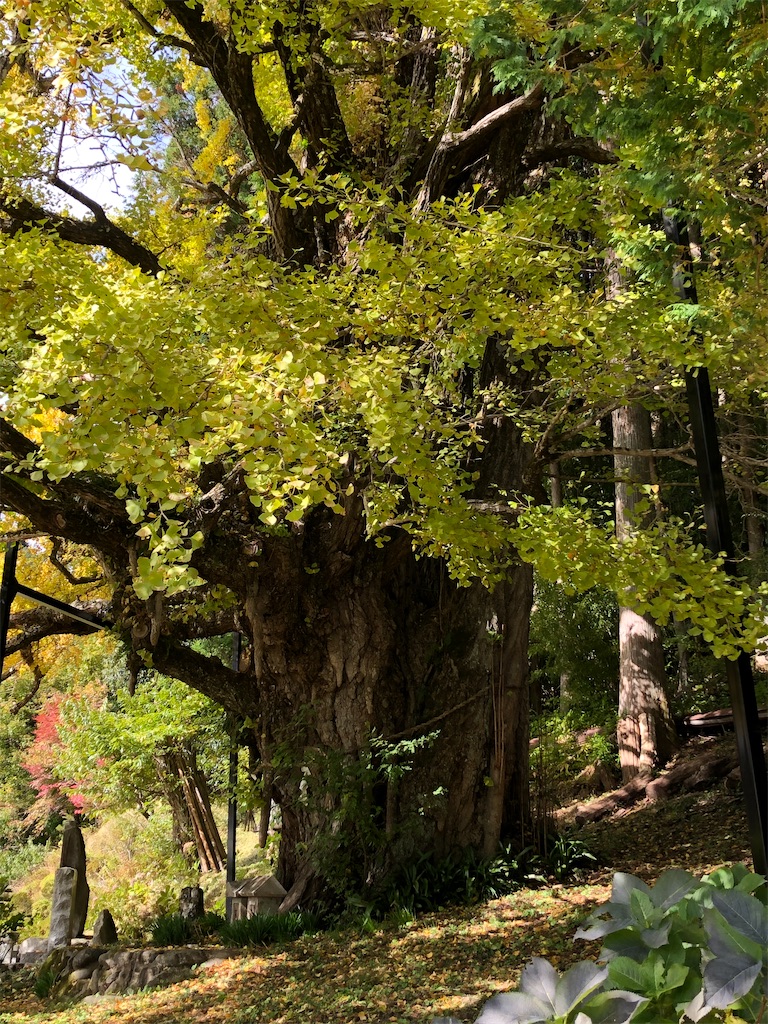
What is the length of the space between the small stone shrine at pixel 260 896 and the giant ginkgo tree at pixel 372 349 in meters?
0.20

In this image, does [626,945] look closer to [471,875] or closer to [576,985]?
[576,985]

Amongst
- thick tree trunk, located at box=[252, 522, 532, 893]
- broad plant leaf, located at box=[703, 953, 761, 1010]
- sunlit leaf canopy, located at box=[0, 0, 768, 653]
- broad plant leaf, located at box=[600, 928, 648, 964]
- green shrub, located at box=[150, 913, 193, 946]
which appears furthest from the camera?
green shrub, located at box=[150, 913, 193, 946]

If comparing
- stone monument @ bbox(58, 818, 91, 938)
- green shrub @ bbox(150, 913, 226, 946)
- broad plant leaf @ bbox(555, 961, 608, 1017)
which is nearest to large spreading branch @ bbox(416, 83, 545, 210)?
broad plant leaf @ bbox(555, 961, 608, 1017)

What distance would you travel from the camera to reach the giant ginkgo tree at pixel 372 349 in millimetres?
2871

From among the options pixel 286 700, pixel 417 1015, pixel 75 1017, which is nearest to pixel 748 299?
pixel 417 1015

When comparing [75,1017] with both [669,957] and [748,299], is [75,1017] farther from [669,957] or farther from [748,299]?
[748,299]

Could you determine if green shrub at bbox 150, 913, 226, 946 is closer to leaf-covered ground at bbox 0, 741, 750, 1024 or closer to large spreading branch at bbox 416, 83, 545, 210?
leaf-covered ground at bbox 0, 741, 750, 1024

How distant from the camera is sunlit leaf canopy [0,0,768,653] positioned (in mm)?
2713

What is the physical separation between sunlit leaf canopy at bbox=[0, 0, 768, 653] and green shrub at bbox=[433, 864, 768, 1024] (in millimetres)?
1394

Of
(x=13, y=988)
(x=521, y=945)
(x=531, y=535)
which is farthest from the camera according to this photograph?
(x=13, y=988)

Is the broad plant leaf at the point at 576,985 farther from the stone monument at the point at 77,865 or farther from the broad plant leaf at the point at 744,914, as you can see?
the stone monument at the point at 77,865

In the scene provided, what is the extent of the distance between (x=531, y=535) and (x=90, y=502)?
3.09 metres

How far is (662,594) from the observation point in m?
4.26

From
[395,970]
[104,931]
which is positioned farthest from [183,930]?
[395,970]
